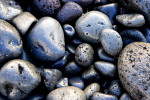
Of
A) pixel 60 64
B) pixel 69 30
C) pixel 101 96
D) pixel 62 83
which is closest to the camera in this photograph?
pixel 101 96

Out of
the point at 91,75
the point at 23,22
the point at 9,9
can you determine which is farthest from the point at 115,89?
the point at 9,9

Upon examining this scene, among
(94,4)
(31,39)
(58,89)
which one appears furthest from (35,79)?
(94,4)

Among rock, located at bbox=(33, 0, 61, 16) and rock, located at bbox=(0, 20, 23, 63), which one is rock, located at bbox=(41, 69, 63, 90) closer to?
rock, located at bbox=(0, 20, 23, 63)

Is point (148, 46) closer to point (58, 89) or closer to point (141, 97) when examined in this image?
point (141, 97)

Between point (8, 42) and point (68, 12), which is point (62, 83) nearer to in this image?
point (8, 42)

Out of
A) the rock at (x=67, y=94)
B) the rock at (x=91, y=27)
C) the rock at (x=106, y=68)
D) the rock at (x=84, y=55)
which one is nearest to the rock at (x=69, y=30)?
the rock at (x=91, y=27)
